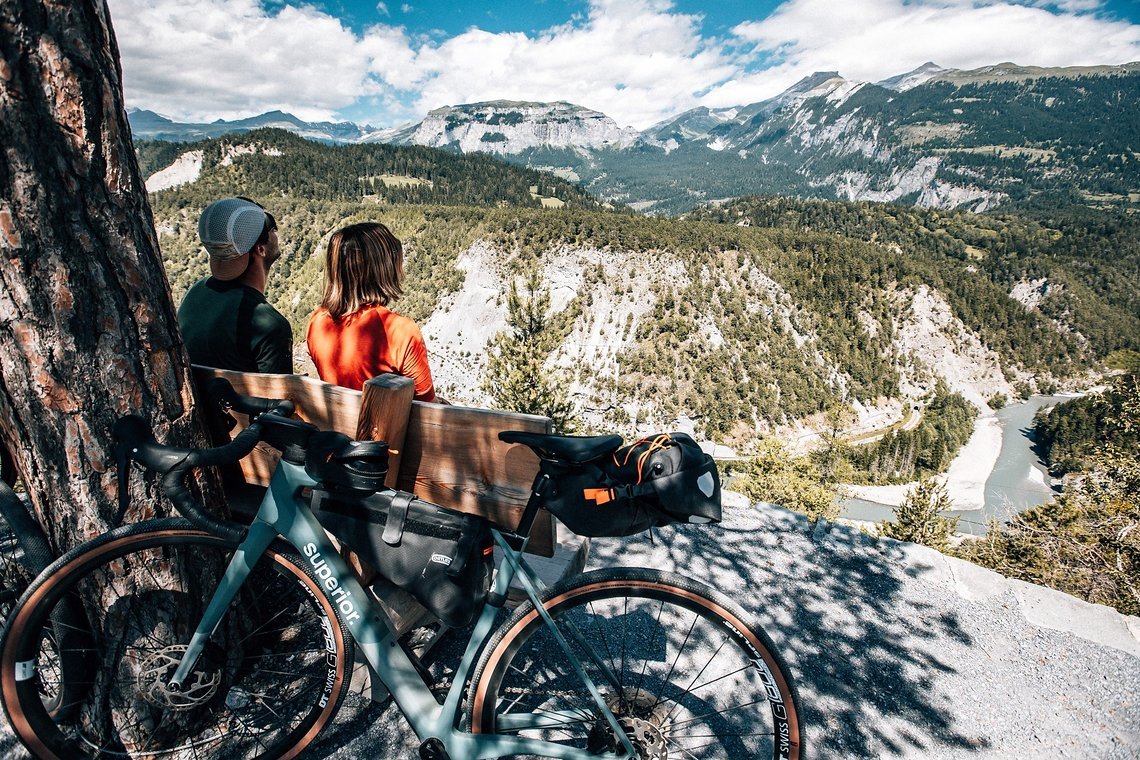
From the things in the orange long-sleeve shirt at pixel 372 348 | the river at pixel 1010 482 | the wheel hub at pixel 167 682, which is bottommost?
the river at pixel 1010 482

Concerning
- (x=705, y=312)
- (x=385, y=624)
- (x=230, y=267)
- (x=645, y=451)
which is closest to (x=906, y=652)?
(x=645, y=451)

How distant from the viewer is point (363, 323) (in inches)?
110

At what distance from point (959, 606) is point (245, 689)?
4.35m

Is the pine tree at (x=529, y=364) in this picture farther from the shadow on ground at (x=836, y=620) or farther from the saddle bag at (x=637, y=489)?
the saddle bag at (x=637, y=489)

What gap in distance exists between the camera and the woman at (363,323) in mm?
2766

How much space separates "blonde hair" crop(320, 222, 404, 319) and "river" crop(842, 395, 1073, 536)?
49296 mm

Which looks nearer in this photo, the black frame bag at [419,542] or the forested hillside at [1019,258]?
the black frame bag at [419,542]

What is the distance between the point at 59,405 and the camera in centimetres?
187

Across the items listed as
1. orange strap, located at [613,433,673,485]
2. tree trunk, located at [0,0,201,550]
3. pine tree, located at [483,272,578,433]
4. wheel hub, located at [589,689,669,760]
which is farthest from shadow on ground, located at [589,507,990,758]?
pine tree, located at [483,272,578,433]

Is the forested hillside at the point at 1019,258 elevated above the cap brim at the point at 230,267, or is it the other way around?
the forested hillside at the point at 1019,258

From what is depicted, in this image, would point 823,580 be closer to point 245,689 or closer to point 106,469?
point 245,689

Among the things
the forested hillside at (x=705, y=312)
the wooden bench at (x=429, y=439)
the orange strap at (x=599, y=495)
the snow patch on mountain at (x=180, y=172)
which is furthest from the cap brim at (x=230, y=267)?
the snow patch on mountain at (x=180, y=172)

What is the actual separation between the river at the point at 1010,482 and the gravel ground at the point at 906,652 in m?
46.3

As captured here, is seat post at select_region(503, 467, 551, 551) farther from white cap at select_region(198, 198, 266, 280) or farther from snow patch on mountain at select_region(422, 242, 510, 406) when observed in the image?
snow patch on mountain at select_region(422, 242, 510, 406)
